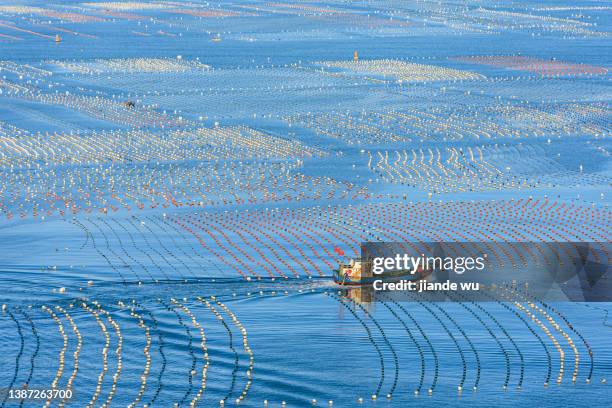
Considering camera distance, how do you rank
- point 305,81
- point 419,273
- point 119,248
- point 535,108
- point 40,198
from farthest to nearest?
point 305,81
point 535,108
point 40,198
point 119,248
point 419,273

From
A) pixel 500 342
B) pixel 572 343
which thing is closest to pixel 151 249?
pixel 500 342

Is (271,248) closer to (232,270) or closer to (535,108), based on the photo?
(232,270)

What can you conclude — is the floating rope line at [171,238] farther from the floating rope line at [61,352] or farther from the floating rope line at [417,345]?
the floating rope line at [417,345]

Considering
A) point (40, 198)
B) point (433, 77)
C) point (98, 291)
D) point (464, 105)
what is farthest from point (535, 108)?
point (98, 291)

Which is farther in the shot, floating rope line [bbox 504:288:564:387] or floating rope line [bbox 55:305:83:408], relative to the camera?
floating rope line [bbox 504:288:564:387]

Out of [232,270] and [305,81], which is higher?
[305,81]

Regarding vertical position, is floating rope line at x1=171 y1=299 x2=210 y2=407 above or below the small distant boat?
below

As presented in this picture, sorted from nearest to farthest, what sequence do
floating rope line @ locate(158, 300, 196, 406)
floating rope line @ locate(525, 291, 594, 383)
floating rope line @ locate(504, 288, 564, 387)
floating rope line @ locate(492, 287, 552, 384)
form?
floating rope line @ locate(158, 300, 196, 406), floating rope line @ locate(525, 291, 594, 383), floating rope line @ locate(492, 287, 552, 384), floating rope line @ locate(504, 288, 564, 387)

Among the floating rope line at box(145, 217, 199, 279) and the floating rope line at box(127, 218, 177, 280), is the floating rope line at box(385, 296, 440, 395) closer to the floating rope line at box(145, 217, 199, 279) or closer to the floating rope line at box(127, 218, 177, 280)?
the floating rope line at box(145, 217, 199, 279)

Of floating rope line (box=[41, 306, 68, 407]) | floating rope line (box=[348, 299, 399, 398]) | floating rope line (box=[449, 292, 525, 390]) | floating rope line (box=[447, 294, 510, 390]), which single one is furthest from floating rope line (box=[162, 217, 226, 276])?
floating rope line (box=[447, 294, 510, 390])
